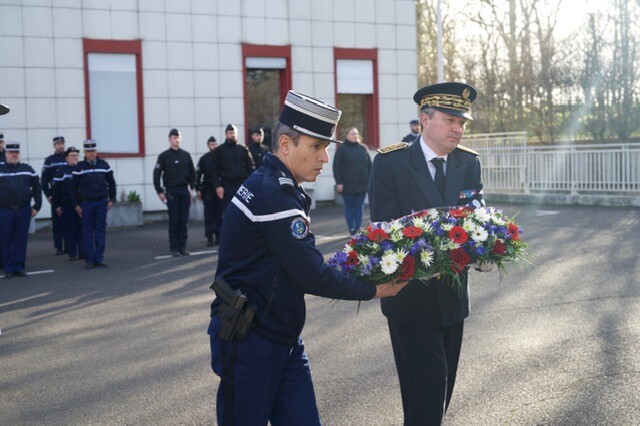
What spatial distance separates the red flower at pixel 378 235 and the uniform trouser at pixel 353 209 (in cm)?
1247

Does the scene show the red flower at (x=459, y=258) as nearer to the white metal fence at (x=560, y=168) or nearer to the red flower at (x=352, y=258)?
the red flower at (x=352, y=258)

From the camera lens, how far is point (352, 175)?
16.7 metres

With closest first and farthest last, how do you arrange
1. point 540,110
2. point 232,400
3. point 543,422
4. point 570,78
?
point 232,400 < point 543,422 < point 570,78 < point 540,110

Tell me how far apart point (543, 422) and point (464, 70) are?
32302 millimetres

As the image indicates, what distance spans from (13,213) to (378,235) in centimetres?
1033

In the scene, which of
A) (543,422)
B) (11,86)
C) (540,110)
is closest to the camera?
(543,422)

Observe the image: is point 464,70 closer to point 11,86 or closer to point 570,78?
point 570,78

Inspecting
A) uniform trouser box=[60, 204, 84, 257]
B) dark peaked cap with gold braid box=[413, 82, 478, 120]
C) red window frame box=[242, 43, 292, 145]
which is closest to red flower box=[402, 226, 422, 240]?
dark peaked cap with gold braid box=[413, 82, 478, 120]

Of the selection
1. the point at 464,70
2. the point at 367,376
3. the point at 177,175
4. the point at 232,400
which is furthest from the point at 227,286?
the point at 464,70

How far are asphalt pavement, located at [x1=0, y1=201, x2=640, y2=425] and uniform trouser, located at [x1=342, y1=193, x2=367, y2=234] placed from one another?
4198mm

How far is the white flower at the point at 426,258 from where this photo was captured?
164 inches

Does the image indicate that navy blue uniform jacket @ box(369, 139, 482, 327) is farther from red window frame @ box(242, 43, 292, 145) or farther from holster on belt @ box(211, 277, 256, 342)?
red window frame @ box(242, 43, 292, 145)

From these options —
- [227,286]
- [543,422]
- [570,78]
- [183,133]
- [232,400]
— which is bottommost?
[543,422]

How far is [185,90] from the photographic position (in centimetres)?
2273
